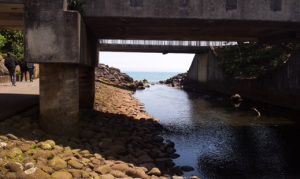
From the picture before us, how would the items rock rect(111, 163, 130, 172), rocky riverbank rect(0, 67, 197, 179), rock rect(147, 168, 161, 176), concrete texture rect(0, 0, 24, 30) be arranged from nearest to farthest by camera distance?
rocky riverbank rect(0, 67, 197, 179) → rock rect(111, 163, 130, 172) → rock rect(147, 168, 161, 176) → concrete texture rect(0, 0, 24, 30)

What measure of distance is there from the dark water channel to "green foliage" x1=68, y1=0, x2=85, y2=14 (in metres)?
7.52

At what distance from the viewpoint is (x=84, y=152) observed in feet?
28.6

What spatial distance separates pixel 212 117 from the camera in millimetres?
19891

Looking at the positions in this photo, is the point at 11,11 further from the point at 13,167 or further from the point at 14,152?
the point at 13,167

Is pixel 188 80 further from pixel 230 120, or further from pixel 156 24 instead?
pixel 156 24

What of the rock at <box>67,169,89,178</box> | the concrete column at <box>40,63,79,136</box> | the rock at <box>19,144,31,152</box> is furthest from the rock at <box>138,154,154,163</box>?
the rock at <box>19,144,31,152</box>

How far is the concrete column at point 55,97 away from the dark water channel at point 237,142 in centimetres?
512

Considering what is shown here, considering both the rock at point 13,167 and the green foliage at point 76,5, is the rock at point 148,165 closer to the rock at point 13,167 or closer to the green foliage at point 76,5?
the rock at point 13,167

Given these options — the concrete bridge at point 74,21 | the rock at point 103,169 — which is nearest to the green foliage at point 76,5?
the concrete bridge at point 74,21

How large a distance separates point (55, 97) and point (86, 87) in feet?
21.3

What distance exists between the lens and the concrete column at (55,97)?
9367 millimetres

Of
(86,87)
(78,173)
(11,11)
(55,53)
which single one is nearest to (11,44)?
(86,87)

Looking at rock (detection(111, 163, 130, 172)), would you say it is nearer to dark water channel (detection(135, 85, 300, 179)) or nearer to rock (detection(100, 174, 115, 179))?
rock (detection(100, 174, 115, 179))

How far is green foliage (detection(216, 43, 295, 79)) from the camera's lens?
2438 centimetres
